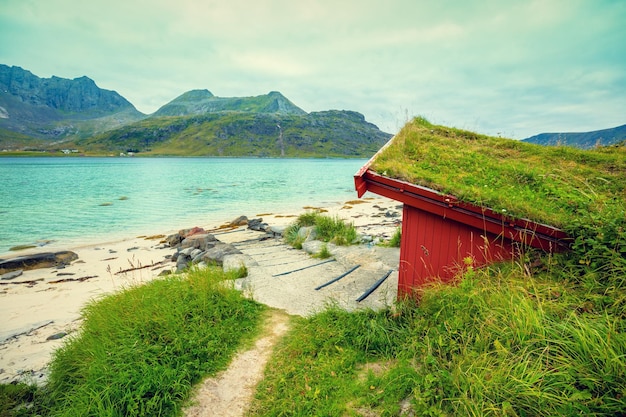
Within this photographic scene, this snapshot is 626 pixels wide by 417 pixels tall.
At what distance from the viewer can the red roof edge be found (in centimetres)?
438

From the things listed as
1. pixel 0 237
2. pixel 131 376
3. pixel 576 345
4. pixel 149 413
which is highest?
pixel 576 345

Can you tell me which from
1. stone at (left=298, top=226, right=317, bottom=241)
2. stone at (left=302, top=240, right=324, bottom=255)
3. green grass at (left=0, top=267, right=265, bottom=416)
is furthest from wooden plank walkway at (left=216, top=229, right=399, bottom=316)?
stone at (left=298, top=226, right=317, bottom=241)

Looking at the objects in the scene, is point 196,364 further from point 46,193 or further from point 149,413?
point 46,193

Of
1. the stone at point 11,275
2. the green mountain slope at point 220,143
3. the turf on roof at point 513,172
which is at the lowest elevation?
the stone at point 11,275

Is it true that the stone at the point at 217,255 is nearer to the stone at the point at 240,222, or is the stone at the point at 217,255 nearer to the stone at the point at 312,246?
the stone at the point at 312,246

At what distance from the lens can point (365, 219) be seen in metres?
22.3

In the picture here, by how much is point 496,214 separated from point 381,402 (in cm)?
335

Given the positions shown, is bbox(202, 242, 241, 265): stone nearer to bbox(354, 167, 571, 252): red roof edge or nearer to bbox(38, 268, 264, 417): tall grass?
bbox(38, 268, 264, 417): tall grass

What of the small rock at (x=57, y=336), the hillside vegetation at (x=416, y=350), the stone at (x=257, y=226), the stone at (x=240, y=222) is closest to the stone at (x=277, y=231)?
the stone at (x=257, y=226)

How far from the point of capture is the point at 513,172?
236 inches

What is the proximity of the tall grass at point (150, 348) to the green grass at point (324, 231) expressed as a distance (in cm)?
581

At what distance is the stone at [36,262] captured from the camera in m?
13.3

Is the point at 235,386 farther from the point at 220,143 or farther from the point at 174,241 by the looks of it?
the point at 220,143

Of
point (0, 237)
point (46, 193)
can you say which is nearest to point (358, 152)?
point (46, 193)
